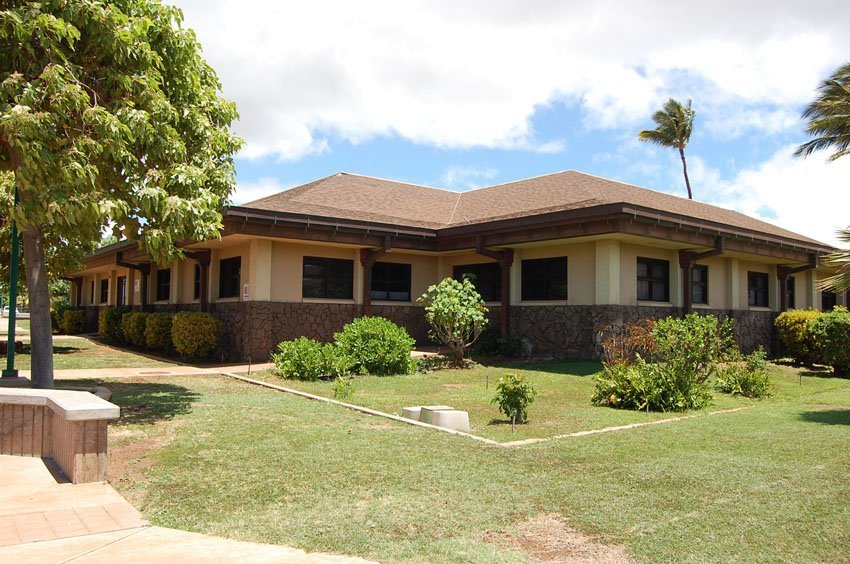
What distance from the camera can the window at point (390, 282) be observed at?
19969mm

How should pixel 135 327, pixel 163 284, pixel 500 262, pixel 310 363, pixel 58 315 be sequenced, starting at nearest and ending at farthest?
pixel 310 363
pixel 500 262
pixel 135 327
pixel 163 284
pixel 58 315

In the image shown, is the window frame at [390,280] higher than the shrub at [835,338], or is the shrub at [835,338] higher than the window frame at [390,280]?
the window frame at [390,280]

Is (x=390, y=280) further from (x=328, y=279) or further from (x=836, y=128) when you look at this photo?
(x=836, y=128)

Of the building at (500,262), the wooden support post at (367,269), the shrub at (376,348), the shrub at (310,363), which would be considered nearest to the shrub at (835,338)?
the building at (500,262)

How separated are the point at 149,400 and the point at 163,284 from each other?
14.4 m

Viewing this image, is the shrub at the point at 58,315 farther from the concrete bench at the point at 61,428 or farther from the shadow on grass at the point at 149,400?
the concrete bench at the point at 61,428

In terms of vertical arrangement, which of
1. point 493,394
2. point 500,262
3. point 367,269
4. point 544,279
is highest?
point 500,262

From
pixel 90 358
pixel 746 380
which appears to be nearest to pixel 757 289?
pixel 746 380

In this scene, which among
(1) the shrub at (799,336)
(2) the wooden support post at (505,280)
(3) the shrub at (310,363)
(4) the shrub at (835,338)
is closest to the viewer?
(3) the shrub at (310,363)

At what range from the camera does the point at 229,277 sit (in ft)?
61.6

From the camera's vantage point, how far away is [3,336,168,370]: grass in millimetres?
16312

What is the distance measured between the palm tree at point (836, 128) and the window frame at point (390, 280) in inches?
448

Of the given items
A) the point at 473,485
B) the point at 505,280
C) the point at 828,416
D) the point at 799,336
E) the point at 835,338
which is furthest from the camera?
the point at 799,336

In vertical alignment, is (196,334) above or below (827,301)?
below
